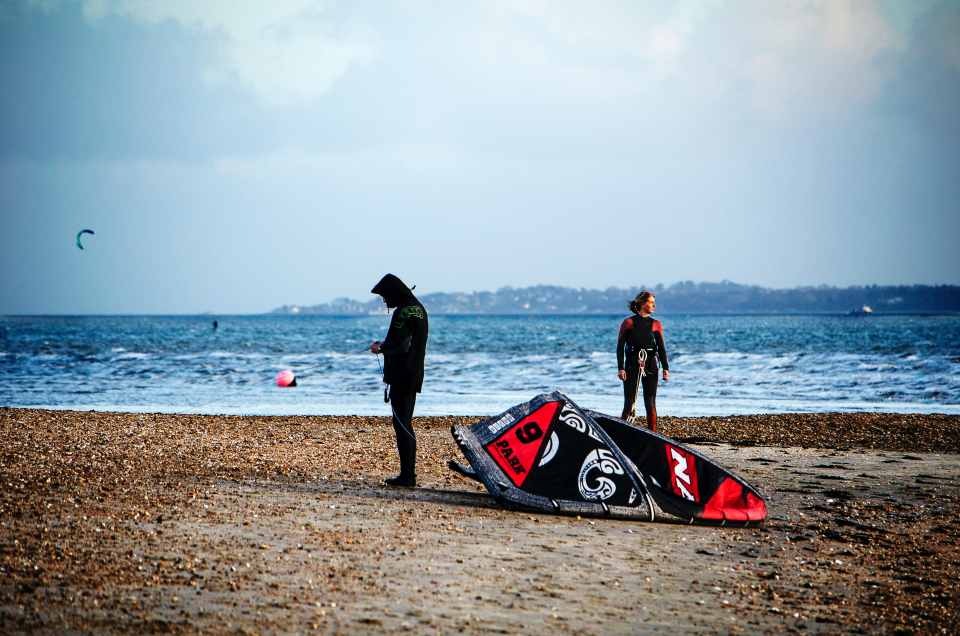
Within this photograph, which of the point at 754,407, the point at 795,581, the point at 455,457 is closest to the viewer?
the point at 795,581

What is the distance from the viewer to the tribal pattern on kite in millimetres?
7355

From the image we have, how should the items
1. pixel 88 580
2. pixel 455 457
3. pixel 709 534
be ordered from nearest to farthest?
pixel 88 580, pixel 709 534, pixel 455 457

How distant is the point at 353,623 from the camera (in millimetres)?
4754

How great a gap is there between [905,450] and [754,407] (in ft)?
20.1

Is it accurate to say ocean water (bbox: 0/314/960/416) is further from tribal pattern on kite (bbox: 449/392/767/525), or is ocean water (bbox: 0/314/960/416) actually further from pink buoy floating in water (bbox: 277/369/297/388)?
tribal pattern on kite (bbox: 449/392/767/525)

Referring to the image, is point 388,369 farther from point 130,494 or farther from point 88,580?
point 88,580

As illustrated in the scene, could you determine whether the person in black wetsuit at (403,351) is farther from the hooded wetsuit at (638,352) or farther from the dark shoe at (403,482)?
the hooded wetsuit at (638,352)

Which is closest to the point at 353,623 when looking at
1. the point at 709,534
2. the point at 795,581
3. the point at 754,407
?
the point at 795,581

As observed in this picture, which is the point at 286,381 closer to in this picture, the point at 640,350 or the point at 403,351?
the point at 640,350

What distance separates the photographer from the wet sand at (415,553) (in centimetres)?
496

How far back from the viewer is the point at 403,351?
8352 mm

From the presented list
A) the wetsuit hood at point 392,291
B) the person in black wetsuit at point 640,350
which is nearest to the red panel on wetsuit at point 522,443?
the wetsuit hood at point 392,291

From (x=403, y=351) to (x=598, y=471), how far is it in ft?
7.09

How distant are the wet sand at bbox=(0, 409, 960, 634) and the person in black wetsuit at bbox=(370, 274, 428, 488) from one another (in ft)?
2.11
